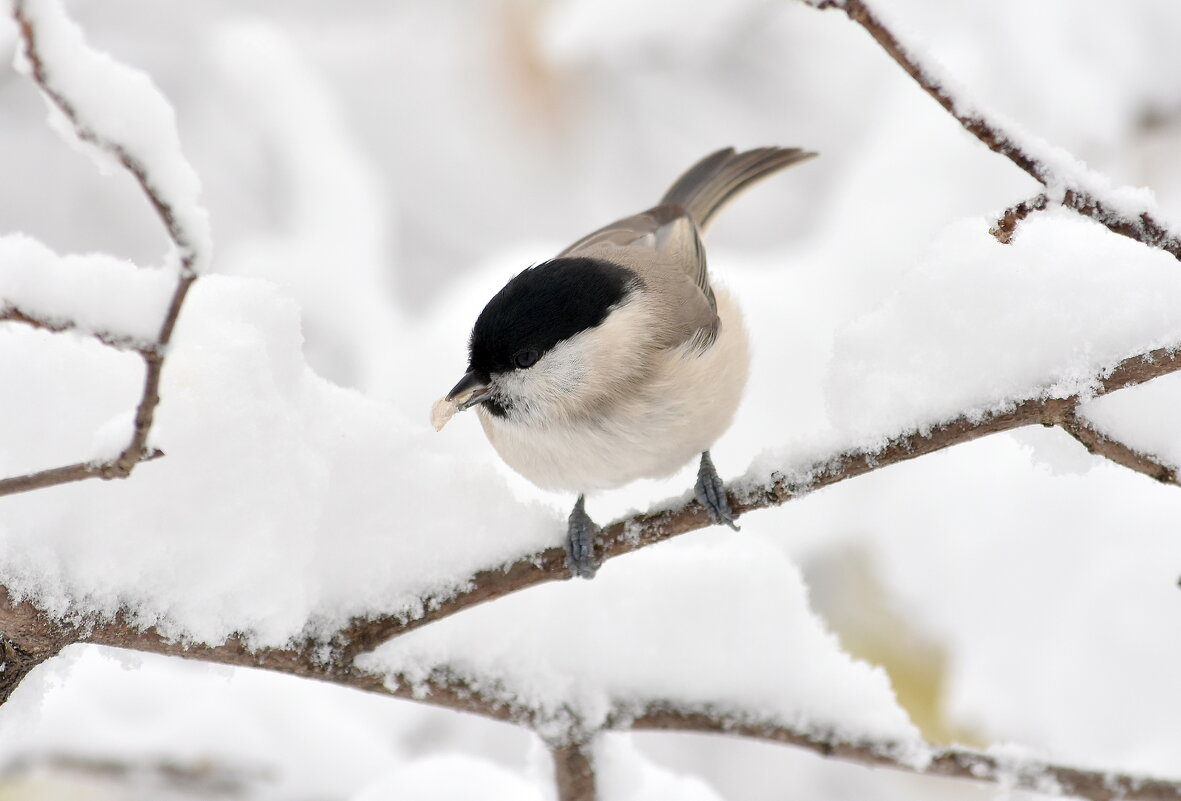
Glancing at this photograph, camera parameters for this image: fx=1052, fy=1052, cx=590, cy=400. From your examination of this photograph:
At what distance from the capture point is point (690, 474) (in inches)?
72.9

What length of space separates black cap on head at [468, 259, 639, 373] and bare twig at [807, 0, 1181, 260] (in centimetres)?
79

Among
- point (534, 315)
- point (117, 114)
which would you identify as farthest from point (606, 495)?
point (117, 114)

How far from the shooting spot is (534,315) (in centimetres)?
162

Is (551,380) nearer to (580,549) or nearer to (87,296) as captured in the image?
(580,549)

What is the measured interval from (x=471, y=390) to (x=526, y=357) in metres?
0.10

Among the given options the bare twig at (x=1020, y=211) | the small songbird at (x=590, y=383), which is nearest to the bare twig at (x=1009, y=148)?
the bare twig at (x=1020, y=211)

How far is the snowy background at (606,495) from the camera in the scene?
1136 millimetres

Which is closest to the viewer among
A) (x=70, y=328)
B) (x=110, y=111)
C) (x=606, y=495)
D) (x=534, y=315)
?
(x=110, y=111)

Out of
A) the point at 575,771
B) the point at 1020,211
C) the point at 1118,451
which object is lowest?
the point at 575,771

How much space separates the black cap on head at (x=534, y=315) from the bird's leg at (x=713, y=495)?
300mm

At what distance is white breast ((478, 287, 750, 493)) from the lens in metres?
1.64

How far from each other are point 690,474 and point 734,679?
56 cm

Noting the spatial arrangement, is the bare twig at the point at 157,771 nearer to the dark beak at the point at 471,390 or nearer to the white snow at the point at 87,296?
the dark beak at the point at 471,390

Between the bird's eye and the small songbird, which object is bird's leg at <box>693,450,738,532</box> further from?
the bird's eye
